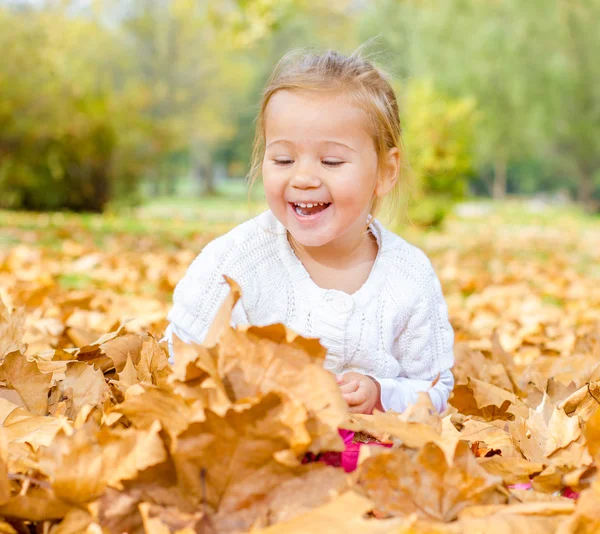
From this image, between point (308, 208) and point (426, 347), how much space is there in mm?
504

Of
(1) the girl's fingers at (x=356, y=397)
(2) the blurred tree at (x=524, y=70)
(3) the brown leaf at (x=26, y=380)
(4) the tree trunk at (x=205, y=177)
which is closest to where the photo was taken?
(3) the brown leaf at (x=26, y=380)

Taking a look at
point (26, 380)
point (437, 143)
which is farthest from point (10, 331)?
point (437, 143)

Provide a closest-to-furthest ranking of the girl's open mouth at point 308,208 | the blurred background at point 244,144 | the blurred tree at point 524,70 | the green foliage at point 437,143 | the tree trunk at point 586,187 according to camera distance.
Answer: the girl's open mouth at point 308,208 → the blurred background at point 244,144 → the green foliage at point 437,143 → the blurred tree at point 524,70 → the tree trunk at point 586,187

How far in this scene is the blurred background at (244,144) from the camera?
11.5ft

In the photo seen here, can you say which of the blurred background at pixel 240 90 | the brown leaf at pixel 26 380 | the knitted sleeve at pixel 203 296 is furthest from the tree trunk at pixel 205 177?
the brown leaf at pixel 26 380

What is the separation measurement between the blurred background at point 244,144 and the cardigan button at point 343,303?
56 centimetres

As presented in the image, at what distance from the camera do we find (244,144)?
1506 inches

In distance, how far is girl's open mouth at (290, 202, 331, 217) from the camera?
1.76 m

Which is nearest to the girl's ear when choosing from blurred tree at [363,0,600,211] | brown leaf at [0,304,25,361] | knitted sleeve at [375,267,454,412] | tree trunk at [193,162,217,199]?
knitted sleeve at [375,267,454,412]

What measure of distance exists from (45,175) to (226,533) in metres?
12.5

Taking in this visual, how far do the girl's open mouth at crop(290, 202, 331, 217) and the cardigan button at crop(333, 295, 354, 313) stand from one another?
0.73ft

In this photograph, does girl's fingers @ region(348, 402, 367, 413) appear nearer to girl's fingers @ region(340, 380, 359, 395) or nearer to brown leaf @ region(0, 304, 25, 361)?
girl's fingers @ region(340, 380, 359, 395)

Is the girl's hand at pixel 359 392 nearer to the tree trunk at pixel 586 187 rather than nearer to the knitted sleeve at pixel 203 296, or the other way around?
the knitted sleeve at pixel 203 296

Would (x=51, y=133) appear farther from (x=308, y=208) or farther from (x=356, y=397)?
(x=356, y=397)
